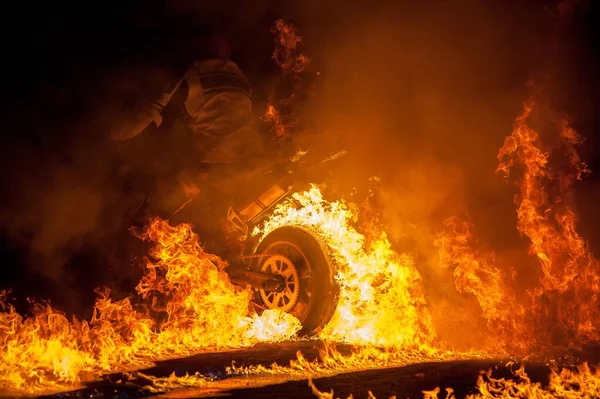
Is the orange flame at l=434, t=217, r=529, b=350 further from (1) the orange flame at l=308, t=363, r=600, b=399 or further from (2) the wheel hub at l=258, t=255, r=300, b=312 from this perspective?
(2) the wheel hub at l=258, t=255, r=300, b=312

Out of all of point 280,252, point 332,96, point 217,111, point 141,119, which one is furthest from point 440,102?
point 141,119

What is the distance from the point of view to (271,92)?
10.1 meters

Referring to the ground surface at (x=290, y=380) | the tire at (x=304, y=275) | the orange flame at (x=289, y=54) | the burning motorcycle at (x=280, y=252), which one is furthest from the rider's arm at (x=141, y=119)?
the orange flame at (x=289, y=54)

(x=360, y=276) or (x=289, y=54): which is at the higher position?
(x=289, y=54)

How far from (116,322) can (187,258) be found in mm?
990

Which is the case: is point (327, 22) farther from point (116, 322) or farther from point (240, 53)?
Answer: point (116, 322)

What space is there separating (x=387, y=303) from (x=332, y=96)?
13.1 feet

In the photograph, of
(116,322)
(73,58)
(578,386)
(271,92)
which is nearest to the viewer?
(578,386)

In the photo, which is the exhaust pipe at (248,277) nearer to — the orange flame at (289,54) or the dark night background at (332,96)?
the dark night background at (332,96)

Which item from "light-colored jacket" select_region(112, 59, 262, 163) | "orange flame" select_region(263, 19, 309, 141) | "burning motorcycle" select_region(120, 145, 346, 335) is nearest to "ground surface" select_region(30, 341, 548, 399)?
"burning motorcycle" select_region(120, 145, 346, 335)

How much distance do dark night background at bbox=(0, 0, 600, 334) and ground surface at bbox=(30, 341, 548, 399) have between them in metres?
2.11

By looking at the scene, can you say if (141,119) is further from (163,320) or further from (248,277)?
(163,320)

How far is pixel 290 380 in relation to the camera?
184 inches

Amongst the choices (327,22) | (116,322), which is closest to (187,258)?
(116,322)
